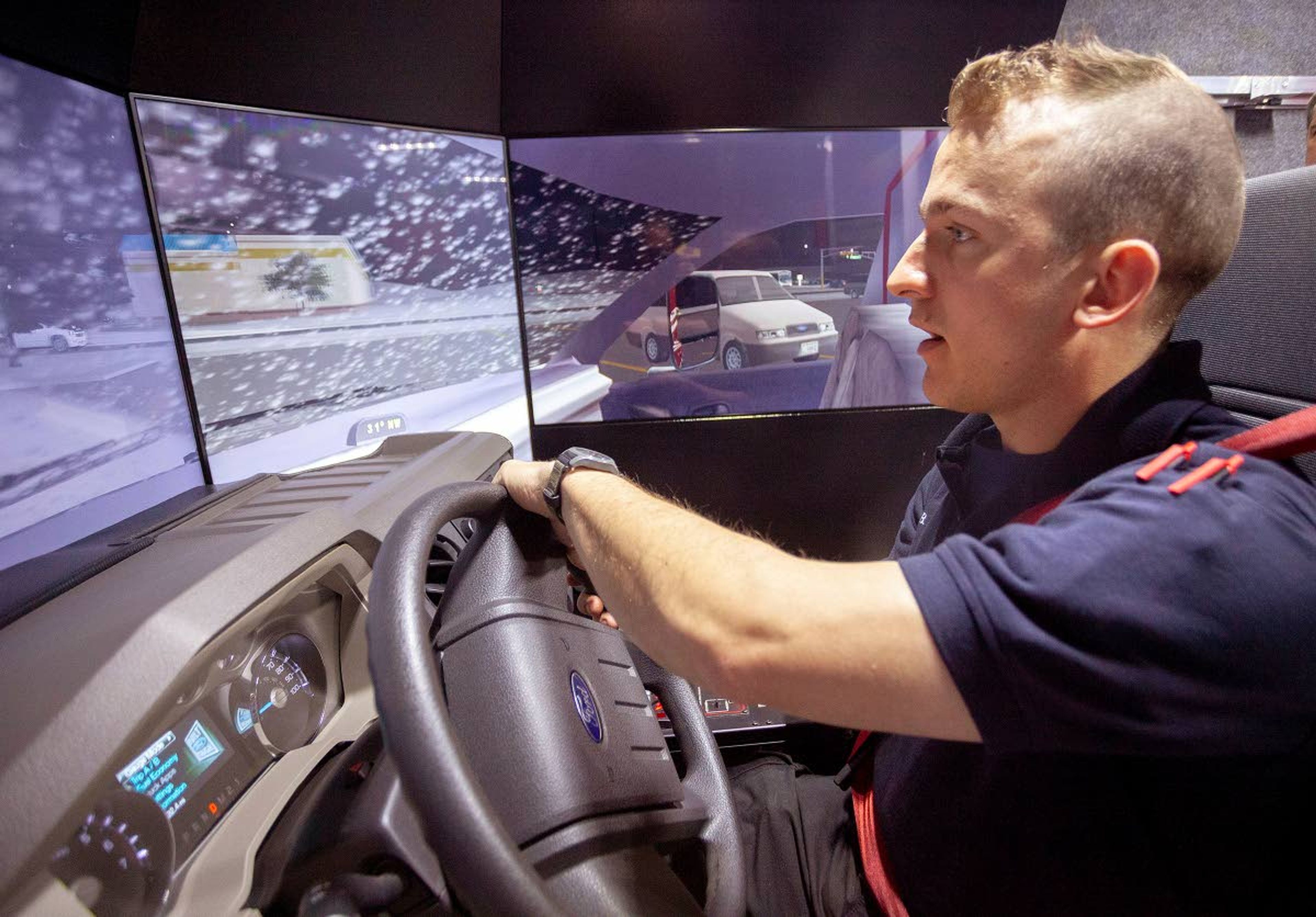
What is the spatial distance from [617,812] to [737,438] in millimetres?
2254

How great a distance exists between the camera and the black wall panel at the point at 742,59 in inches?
98.3

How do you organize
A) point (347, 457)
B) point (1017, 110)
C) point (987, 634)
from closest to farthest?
point (987, 634) < point (1017, 110) < point (347, 457)

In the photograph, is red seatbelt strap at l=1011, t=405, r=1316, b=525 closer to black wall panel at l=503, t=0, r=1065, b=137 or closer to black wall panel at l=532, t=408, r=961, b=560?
black wall panel at l=532, t=408, r=961, b=560

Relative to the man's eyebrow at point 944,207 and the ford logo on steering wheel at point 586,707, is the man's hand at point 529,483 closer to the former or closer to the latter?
the ford logo on steering wheel at point 586,707

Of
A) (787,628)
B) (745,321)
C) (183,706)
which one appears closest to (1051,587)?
(787,628)

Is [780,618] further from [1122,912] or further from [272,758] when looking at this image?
[272,758]

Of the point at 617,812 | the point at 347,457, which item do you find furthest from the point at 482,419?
the point at 617,812

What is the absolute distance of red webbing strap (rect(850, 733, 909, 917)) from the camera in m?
0.82

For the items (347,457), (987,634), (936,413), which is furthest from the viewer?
(936,413)

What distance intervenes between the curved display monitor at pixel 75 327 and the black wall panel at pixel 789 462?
1365 millimetres

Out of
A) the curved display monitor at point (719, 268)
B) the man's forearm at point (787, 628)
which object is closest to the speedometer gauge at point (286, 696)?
the man's forearm at point (787, 628)

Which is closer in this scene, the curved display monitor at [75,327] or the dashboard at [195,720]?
the dashboard at [195,720]

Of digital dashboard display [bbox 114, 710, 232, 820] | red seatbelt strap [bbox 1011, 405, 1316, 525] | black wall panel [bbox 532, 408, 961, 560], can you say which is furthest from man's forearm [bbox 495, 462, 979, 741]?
black wall panel [bbox 532, 408, 961, 560]

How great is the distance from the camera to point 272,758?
84cm
